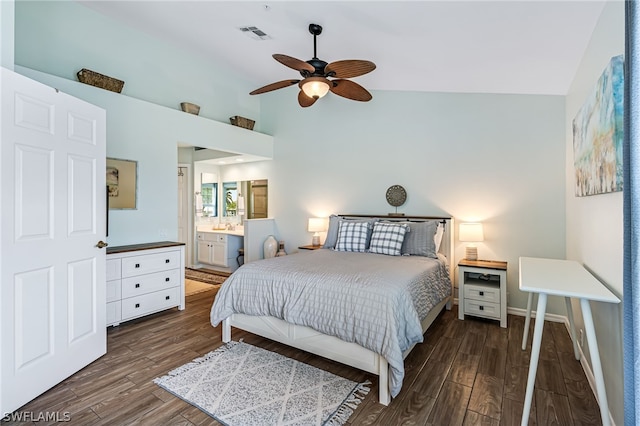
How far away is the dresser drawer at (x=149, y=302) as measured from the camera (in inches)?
133

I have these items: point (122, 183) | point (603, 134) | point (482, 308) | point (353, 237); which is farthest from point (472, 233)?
point (122, 183)

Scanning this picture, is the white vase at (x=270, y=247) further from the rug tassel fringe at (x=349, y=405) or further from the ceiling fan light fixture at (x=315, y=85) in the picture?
the rug tassel fringe at (x=349, y=405)

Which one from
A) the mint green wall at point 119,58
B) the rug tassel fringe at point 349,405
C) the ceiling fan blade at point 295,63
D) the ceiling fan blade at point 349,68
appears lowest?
the rug tassel fringe at point 349,405

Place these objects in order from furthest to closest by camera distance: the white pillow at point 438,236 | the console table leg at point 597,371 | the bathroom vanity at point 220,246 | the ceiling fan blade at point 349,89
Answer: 1. the bathroom vanity at point 220,246
2. the white pillow at point 438,236
3. the ceiling fan blade at point 349,89
4. the console table leg at point 597,371

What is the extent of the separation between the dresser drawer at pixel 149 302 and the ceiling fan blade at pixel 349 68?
3.12 m

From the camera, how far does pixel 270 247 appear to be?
5.42m

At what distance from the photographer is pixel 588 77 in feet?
7.82

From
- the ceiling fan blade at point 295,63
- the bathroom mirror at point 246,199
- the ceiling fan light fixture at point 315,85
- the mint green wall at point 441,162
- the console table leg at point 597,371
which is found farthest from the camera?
the bathroom mirror at point 246,199

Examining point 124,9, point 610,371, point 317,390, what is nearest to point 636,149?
point 610,371

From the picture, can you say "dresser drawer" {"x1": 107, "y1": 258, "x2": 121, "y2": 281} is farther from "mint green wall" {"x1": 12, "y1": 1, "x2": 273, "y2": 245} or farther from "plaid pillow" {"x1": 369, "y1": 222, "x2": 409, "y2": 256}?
"plaid pillow" {"x1": 369, "y1": 222, "x2": 409, "y2": 256}

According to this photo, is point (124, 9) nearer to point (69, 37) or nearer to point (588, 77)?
point (69, 37)

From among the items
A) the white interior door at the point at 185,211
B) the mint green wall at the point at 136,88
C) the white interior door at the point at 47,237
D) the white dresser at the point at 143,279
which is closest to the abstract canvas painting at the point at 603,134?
the white interior door at the point at 47,237

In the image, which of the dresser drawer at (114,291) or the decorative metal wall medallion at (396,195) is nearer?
the dresser drawer at (114,291)

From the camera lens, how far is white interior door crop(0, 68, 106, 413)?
1.92 m
